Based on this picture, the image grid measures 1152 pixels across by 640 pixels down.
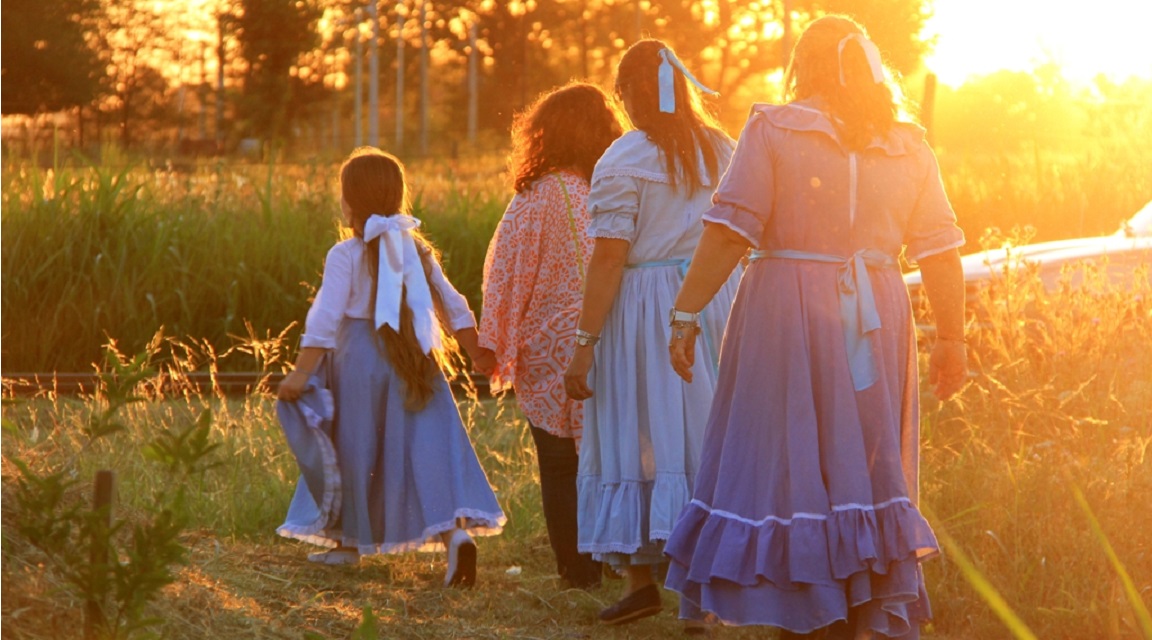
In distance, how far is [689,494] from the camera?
5012mm

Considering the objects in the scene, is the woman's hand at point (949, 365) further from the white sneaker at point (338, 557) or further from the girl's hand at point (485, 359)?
the white sneaker at point (338, 557)

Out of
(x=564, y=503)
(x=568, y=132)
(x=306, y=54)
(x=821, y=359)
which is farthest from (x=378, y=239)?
(x=306, y=54)

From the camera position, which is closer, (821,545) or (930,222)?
(821,545)

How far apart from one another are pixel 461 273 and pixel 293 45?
4239 cm

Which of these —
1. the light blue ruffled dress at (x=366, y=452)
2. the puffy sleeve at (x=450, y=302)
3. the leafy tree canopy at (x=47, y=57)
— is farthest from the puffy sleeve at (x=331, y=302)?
the leafy tree canopy at (x=47, y=57)

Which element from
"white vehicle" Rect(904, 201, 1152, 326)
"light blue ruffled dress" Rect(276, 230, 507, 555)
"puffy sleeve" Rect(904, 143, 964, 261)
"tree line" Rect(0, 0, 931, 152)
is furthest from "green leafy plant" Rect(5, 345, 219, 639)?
"tree line" Rect(0, 0, 931, 152)

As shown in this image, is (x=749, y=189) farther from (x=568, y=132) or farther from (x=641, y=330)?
(x=568, y=132)

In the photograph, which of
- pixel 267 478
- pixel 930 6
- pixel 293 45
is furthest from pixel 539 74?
pixel 267 478

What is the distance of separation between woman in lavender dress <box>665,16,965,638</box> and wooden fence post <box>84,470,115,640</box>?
4.92 ft

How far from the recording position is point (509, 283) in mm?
5699

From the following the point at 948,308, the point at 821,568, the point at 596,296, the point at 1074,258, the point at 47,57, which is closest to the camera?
the point at 821,568

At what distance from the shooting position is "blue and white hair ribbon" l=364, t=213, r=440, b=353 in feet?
19.0

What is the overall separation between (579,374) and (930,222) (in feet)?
4.36

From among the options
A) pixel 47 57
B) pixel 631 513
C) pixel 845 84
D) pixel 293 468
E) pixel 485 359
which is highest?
pixel 47 57
